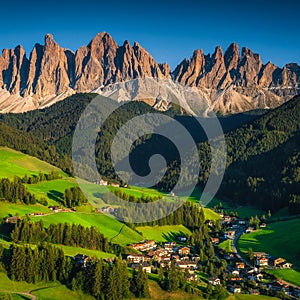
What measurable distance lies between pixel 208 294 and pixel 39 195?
77135 millimetres

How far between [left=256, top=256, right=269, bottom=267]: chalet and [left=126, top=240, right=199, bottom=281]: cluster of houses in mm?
13179

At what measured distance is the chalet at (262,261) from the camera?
Answer: 111581 millimetres

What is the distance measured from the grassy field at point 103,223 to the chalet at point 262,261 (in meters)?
29.8

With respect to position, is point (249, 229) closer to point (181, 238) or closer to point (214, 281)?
point (181, 238)

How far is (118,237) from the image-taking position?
125000 millimetres

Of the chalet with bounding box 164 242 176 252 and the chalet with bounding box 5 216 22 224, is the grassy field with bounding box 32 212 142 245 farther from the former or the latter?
the chalet with bounding box 5 216 22 224

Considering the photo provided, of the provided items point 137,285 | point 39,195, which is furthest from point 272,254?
point 39,195

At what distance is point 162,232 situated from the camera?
142m

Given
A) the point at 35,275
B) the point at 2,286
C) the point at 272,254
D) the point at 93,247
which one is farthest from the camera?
the point at 272,254

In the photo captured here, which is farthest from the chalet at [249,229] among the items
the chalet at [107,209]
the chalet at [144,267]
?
the chalet at [144,267]

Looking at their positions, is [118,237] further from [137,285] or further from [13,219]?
[137,285]

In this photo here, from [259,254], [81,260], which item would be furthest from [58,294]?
[259,254]

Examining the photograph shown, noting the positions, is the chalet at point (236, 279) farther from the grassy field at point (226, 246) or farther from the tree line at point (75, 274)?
the grassy field at point (226, 246)

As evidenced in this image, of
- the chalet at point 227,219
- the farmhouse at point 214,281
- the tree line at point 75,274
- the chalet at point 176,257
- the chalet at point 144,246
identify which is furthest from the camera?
the chalet at point 227,219
